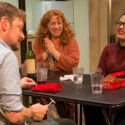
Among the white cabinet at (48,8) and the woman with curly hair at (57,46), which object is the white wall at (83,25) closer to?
the white cabinet at (48,8)

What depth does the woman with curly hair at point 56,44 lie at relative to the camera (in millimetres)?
2951

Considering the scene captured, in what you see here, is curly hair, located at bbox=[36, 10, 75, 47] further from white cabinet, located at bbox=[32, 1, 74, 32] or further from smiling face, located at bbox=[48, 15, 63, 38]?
white cabinet, located at bbox=[32, 1, 74, 32]

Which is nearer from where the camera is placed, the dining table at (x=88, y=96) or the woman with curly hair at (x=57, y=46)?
the dining table at (x=88, y=96)

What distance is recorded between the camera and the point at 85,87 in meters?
2.17

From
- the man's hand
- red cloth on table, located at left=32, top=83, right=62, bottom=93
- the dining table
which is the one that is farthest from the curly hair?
the man's hand

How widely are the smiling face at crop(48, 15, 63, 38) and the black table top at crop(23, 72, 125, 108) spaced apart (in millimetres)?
900

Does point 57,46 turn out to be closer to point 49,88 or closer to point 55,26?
point 55,26

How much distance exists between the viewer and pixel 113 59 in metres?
2.71

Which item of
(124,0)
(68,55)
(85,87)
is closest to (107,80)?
(85,87)

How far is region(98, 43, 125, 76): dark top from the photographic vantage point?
265cm

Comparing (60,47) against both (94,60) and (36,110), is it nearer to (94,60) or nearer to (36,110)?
(36,110)

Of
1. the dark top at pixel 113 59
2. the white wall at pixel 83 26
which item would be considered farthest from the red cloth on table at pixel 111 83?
the white wall at pixel 83 26

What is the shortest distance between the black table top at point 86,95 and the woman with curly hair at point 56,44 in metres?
0.65

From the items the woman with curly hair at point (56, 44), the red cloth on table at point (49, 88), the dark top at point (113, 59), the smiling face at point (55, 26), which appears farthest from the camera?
the smiling face at point (55, 26)
